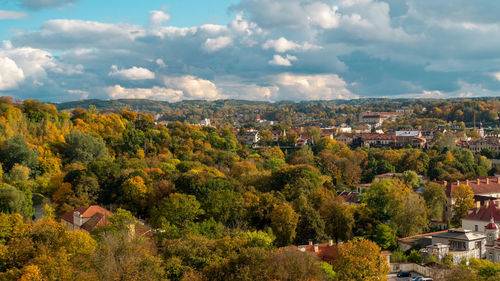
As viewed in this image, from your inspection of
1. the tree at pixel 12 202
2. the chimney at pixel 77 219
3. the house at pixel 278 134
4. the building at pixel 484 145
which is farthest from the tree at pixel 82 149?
the building at pixel 484 145

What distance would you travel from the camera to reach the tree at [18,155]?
51.8m

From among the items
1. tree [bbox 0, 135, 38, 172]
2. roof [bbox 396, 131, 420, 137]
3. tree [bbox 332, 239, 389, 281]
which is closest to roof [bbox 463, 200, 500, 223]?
tree [bbox 332, 239, 389, 281]

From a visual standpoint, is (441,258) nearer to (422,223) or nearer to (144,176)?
(422,223)

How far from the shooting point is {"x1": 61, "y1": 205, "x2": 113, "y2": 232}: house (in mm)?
31953

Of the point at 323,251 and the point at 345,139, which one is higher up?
the point at 345,139

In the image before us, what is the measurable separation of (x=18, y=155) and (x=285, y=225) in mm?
32981

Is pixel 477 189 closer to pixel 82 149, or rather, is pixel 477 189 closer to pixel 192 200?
pixel 192 200

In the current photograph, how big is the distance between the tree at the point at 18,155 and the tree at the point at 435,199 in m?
39.8

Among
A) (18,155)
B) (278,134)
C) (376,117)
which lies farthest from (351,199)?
(376,117)

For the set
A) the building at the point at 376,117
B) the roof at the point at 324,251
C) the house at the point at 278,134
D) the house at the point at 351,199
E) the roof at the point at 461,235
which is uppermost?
the building at the point at 376,117

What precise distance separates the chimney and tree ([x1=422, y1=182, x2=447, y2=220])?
27.1 m

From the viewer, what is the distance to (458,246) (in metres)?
30.9

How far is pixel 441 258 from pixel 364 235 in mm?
6005

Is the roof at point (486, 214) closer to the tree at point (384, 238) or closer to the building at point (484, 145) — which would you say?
the tree at point (384, 238)
